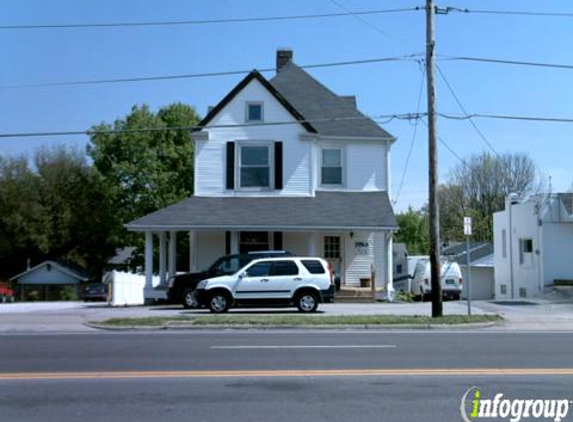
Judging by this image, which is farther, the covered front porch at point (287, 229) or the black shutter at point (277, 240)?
the black shutter at point (277, 240)

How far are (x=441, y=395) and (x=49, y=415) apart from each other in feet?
15.1

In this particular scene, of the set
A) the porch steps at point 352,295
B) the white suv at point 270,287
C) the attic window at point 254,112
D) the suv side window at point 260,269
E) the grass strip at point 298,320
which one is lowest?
the grass strip at point 298,320

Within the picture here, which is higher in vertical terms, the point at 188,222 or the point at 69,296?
the point at 188,222

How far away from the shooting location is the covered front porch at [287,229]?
27220 millimetres

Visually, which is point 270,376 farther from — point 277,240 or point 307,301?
point 277,240

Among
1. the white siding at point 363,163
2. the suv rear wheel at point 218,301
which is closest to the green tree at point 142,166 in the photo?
the white siding at point 363,163

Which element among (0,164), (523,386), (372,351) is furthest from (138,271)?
(523,386)

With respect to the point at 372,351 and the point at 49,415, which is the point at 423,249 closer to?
the point at 372,351

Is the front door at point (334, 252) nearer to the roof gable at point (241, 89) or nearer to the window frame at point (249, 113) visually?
the roof gable at point (241, 89)

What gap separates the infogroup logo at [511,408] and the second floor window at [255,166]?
71.7 ft

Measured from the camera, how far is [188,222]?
27266 millimetres

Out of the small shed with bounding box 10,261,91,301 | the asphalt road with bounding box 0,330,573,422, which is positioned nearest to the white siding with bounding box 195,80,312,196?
the asphalt road with bounding box 0,330,573,422

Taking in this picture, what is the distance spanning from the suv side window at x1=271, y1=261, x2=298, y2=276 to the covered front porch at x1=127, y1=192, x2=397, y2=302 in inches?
188

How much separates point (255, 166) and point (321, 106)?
498 centimetres
